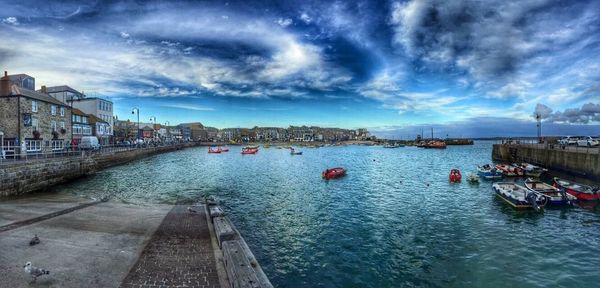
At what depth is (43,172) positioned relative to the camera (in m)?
33.0

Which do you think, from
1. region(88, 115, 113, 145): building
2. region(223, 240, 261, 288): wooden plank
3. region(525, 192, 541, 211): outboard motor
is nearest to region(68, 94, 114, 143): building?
region(88, 115, 113, 145): building

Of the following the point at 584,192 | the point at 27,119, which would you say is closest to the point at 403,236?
the point at 584,192

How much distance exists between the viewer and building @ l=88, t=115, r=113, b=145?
74.2 meters

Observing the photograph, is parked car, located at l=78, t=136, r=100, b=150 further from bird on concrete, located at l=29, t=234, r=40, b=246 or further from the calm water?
bird on concrete, located at l=29, t=234, r=40, b=246

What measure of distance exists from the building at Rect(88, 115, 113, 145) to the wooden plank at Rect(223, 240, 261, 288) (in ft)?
256

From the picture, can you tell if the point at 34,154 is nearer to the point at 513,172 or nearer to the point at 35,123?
the point at 35,123

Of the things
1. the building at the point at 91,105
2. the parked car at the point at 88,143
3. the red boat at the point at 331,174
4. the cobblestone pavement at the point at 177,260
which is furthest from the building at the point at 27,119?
the red boat at the point at 331,174

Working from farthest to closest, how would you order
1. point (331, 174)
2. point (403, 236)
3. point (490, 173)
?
point (331, 174) < point (490, 173) < point (403, 236)

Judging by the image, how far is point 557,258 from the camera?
1545 centimetres

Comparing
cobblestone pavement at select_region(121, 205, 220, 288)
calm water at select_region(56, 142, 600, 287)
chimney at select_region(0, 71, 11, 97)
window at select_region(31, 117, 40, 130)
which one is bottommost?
calm water at select_region(56, 142, 600, 287)

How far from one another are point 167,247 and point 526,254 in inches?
699

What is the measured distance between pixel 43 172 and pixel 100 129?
50355mm

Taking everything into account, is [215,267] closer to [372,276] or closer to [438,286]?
[372,276]

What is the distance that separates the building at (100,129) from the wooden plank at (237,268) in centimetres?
7794
